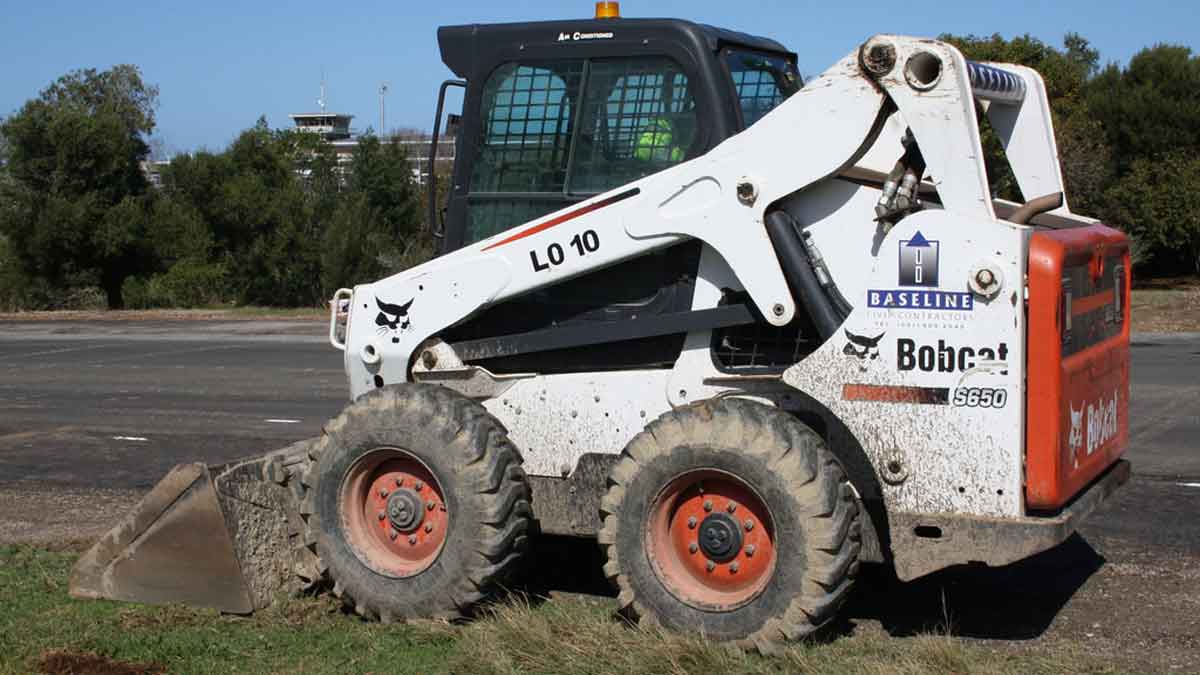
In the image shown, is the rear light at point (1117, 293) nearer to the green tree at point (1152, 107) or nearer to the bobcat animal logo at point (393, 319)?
the bobcat animal logo at point (393, 319)

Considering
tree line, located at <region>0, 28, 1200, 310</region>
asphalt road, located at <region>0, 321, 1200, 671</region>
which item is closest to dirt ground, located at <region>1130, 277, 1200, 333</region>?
asphalt road, located at <region>0, 321, 1200, 671</region>

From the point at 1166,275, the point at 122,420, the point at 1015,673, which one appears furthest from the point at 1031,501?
the point at 1166,275

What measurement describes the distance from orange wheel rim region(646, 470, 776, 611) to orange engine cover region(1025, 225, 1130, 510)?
1061 mm

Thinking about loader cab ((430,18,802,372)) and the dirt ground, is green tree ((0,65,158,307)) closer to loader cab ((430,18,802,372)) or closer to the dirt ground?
the dirt ground

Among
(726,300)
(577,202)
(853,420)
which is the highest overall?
(577,202)

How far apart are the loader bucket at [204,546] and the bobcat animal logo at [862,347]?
275 centimetres

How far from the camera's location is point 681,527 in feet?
19.0

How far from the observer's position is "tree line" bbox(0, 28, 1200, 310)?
116 feet

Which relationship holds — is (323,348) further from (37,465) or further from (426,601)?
(426,601)

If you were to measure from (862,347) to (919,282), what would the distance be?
335 millimetres

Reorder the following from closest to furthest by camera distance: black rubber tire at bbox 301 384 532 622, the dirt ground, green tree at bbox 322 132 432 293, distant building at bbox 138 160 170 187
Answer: black rubber tire at bbox 301 384 532 622, the dirt ground, green tree at bbox 322 132 432 293, distant building at bbox 138 160 170 187

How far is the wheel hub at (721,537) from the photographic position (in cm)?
567

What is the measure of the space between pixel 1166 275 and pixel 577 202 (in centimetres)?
3399

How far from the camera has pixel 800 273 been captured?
5.73 m
